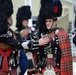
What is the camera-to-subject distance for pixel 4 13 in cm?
574

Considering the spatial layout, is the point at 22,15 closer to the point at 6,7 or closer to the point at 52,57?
the point at 52,57

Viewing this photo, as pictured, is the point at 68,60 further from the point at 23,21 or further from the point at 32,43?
the point at 23,21

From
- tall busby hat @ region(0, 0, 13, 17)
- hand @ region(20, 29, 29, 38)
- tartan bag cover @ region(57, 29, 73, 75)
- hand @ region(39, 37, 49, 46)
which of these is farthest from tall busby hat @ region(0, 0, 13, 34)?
hand @ region(20, 29, 29, 38)

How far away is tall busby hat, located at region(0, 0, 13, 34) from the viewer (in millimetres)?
5659

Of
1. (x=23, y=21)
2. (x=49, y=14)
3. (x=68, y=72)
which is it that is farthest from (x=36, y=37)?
(x=23, y=21)

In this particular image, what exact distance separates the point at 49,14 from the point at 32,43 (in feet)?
1.88

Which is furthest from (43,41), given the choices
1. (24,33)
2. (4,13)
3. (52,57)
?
(24,33)

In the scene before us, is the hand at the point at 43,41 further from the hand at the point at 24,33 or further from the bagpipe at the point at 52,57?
the hand at the point at 24,33

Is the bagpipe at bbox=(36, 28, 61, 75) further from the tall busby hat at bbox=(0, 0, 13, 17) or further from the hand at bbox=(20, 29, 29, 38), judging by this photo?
the hand at bbox=(20, 29, 29, 38)

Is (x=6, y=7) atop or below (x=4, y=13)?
atop

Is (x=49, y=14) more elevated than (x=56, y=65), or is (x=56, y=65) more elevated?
(x=49, y=14)

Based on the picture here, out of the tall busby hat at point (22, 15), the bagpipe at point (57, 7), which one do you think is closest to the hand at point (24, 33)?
the tall busby hat at point (22, 15)

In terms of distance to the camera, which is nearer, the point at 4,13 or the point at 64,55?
the point at 4,13

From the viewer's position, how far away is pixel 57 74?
19.8 feet
